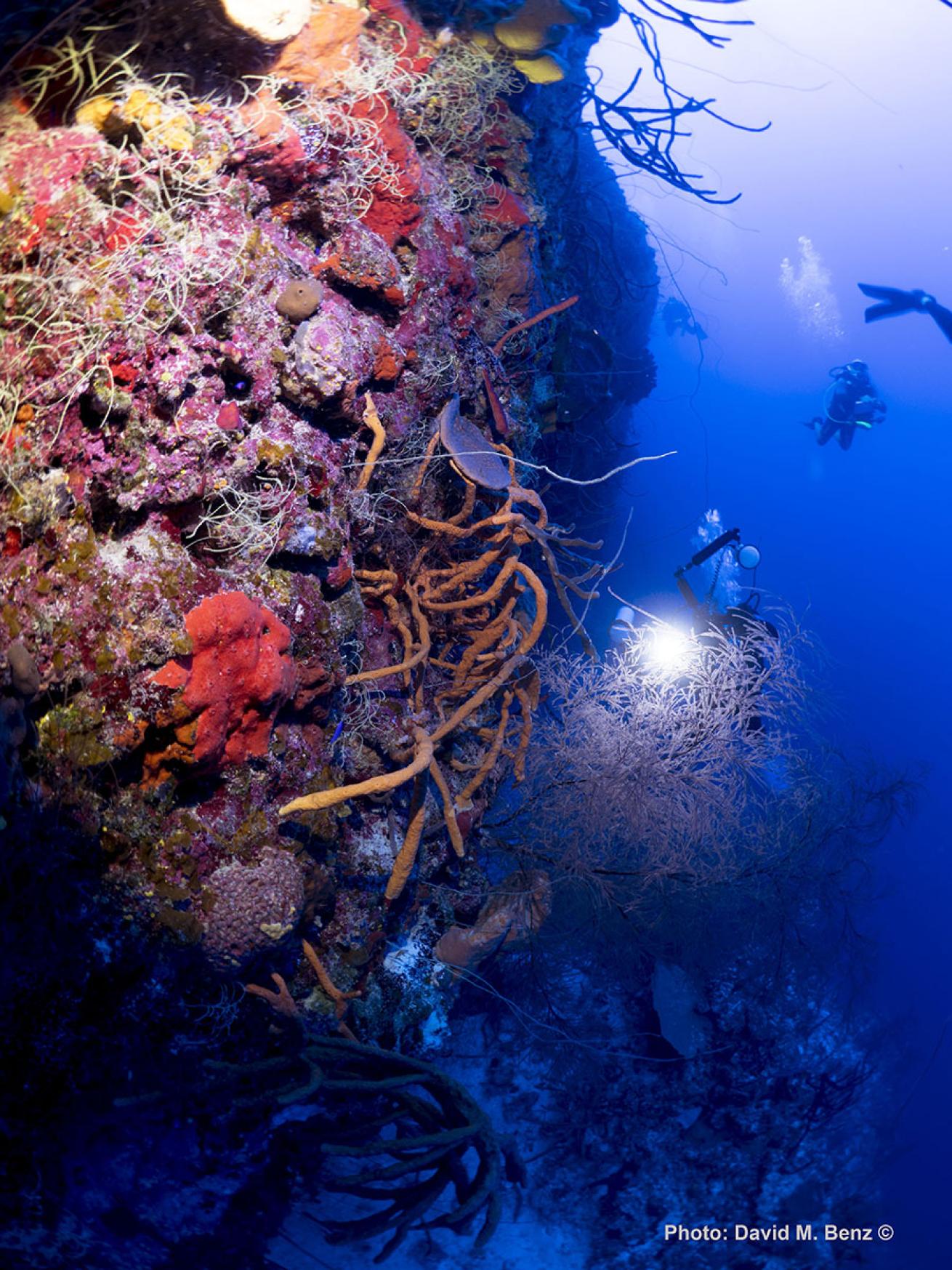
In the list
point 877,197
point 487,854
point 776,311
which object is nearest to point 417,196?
point 487,854

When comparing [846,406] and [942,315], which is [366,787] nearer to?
[942,315]

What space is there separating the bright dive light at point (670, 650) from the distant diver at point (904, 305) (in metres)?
12.6

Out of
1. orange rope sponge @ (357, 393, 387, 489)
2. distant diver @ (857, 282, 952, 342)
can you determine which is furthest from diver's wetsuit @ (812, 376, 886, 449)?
orange rope sponge @ (357, 393, 387, 489)

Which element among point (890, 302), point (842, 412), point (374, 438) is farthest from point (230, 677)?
point (842, 412)

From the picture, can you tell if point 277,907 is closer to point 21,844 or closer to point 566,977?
point 21,844

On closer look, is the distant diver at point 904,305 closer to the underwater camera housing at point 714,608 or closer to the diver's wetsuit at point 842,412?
the diver's wetsuit at point 842,412

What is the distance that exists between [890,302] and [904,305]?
450 millimetres

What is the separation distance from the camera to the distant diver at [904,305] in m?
13.6

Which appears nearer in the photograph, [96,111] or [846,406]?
[96,111]

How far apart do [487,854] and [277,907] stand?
2.74 meters

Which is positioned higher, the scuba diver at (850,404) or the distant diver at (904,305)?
the distant diver at (904,305)

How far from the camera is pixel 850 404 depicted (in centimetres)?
1809

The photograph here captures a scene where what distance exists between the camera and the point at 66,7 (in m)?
1.80

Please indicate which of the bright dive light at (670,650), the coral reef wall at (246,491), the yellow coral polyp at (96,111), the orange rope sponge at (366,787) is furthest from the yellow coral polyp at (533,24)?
the orange rope sponge at (366,787)
